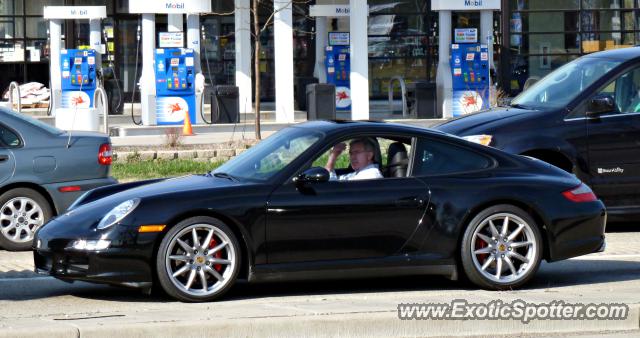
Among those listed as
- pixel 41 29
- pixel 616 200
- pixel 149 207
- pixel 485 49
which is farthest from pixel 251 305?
pixel 41 29

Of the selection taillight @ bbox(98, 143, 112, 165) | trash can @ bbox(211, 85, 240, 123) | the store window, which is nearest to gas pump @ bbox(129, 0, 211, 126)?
trash can @ bbox(211, 85, 240, 123)

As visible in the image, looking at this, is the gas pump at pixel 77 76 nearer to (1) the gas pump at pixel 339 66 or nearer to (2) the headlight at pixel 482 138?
(1) the gas pump at pixel 339 66

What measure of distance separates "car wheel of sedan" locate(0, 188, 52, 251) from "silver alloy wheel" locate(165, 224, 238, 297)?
3954 mm

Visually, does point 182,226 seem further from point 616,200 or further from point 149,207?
point 616,200

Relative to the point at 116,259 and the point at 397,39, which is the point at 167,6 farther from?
the point at 116,259

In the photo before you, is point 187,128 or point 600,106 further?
point 187,128

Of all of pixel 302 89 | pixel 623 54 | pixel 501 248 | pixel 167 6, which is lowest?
pixel 501 248

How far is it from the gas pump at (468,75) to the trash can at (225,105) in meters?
5.41

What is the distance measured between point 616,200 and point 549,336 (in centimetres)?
512

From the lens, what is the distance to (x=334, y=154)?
9312mm

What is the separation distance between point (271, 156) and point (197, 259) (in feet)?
3.79

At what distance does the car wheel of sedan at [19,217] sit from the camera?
12.1 m

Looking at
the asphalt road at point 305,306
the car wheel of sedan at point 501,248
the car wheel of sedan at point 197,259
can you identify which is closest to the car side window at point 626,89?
the asphalt road at point 305,306

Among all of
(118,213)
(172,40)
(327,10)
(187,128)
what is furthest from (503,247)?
(327,10)
